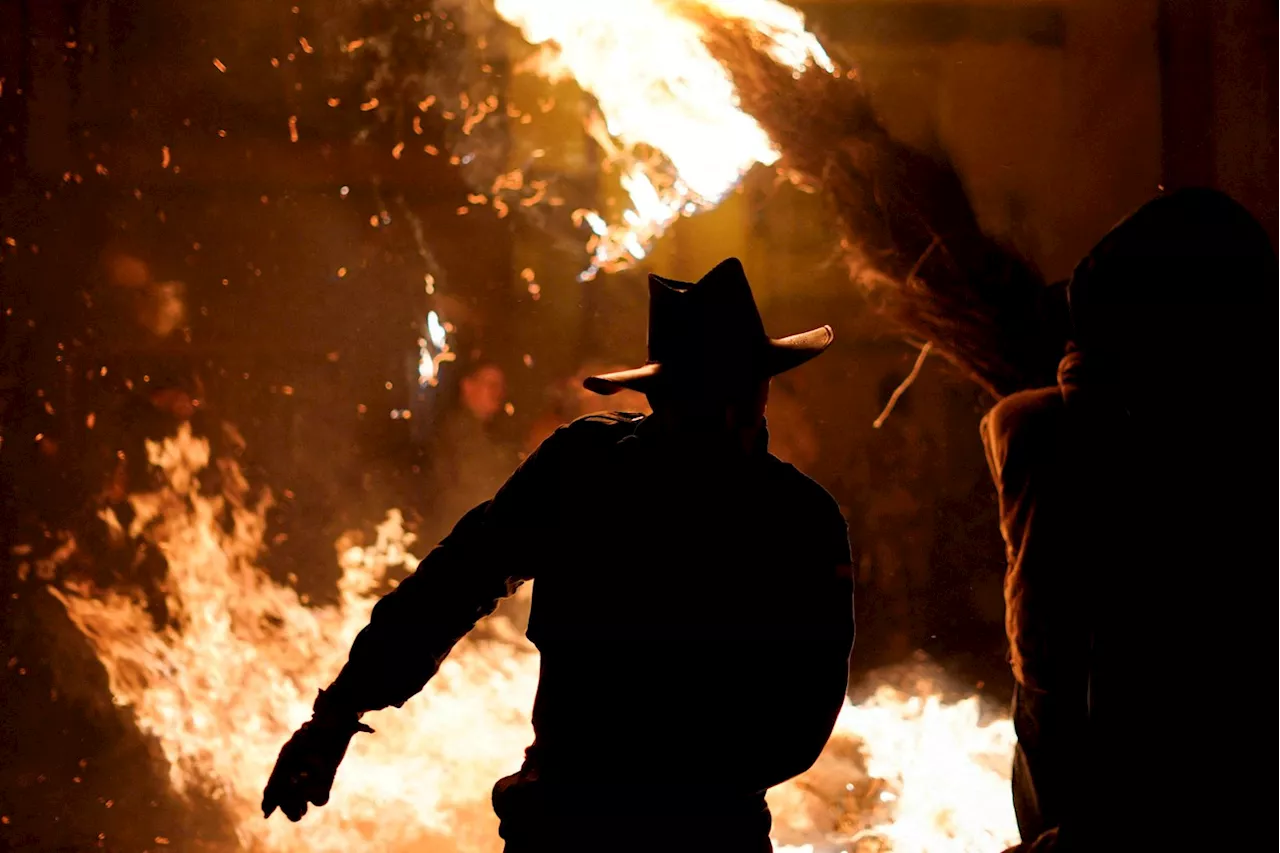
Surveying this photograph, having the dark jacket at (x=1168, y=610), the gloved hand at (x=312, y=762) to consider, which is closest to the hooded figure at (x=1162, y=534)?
the dark jacket at (x=1168, y=610)

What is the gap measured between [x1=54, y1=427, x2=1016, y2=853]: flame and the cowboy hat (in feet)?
9.95

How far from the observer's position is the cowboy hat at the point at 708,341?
1742 mm

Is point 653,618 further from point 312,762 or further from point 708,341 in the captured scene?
point 312,762

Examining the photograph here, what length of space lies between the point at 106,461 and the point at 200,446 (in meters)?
0.59

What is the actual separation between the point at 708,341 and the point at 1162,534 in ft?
3.45

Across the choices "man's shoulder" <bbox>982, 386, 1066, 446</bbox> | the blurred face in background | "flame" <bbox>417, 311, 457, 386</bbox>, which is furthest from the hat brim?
"flame" <bbox>417, 311, 457, 386</bbox>

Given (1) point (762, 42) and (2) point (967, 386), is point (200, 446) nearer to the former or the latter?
(1) point (762, 42)

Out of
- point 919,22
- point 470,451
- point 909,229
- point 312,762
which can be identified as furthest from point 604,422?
point 919,22

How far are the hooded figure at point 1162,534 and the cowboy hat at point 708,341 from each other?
2.56 feet

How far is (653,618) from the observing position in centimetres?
169

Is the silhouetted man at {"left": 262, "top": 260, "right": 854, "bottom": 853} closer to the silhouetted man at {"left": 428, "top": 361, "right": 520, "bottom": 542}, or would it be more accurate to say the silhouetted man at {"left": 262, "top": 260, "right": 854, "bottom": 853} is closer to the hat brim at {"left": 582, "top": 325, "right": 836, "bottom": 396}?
the hat brim at {"left": 582, "top": 325, "right": 836, "bottom": 396}

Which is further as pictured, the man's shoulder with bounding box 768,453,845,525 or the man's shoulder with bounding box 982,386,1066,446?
the man's shoulder with bounding box 982,386,1066,446

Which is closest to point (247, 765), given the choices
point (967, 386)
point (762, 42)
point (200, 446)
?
point (200, 446)

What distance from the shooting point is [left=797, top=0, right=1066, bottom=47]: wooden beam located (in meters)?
4.91
